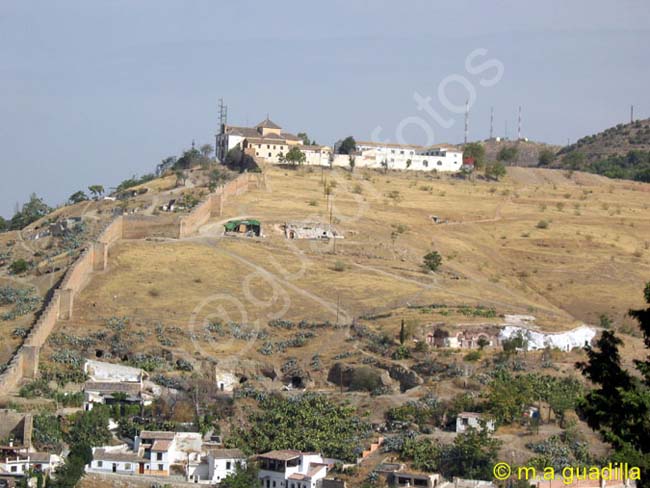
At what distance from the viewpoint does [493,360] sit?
43.1m

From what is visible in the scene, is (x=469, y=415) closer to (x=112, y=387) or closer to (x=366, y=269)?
(x=112, y=387)

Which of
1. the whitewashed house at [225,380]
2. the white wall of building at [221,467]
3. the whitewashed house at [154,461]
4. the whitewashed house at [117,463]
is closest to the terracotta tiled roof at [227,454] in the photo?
the white wall of building at [221,467]

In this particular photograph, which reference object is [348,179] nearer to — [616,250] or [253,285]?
[616,250]

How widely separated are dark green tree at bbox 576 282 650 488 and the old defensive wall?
84.5 ft

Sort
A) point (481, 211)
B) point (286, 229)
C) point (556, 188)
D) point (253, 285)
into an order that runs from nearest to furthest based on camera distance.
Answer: point (253, 285) < point (286, 229) < point (481, 211) < point (556, 188)

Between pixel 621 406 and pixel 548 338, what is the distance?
94.0 feet

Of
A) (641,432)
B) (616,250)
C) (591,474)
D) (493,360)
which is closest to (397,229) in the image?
(616,250)

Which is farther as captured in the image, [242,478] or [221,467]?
[221,467]

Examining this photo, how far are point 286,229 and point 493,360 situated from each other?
59.7 ft

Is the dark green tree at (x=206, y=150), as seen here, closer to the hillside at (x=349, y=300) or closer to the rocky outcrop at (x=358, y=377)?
the hillside at (x=349, y=300)

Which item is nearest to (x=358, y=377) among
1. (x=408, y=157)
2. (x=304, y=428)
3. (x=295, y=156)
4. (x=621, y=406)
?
(x=304, y=428)

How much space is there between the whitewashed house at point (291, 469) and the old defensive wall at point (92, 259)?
896 cm

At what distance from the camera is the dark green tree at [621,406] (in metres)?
16.6

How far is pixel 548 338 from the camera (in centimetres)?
4534
